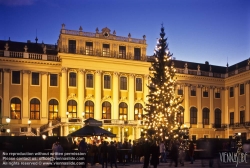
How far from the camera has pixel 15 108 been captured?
53750 millimetres

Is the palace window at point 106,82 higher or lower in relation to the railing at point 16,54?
lower

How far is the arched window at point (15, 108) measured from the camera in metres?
53.4

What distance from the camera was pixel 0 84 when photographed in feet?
Result: 174

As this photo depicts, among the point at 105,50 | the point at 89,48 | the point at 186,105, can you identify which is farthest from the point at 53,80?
the point at 186,105

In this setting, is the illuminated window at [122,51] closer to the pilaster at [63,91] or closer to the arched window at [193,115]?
the pilaster at [63,91]

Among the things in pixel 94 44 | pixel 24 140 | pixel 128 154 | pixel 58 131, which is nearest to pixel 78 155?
pixel 128 154

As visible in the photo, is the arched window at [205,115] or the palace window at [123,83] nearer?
the palace window at [123,83]

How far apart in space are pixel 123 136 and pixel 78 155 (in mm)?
35083

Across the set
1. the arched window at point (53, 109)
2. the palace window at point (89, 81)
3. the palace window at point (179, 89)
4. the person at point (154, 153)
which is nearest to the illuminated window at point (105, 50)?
the palace window at point (89, 81)

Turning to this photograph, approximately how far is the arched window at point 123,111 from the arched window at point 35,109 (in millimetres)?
11047

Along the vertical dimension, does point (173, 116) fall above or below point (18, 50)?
below

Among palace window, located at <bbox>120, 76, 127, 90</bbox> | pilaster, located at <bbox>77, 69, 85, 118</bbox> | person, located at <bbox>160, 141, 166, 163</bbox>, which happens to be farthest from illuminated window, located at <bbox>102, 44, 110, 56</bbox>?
person, located at <bbox>160, 141, 166, 163</bbox>

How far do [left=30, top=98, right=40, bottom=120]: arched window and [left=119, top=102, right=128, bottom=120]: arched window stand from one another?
11.0 metres

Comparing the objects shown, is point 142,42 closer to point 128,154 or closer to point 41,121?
point 41,121
